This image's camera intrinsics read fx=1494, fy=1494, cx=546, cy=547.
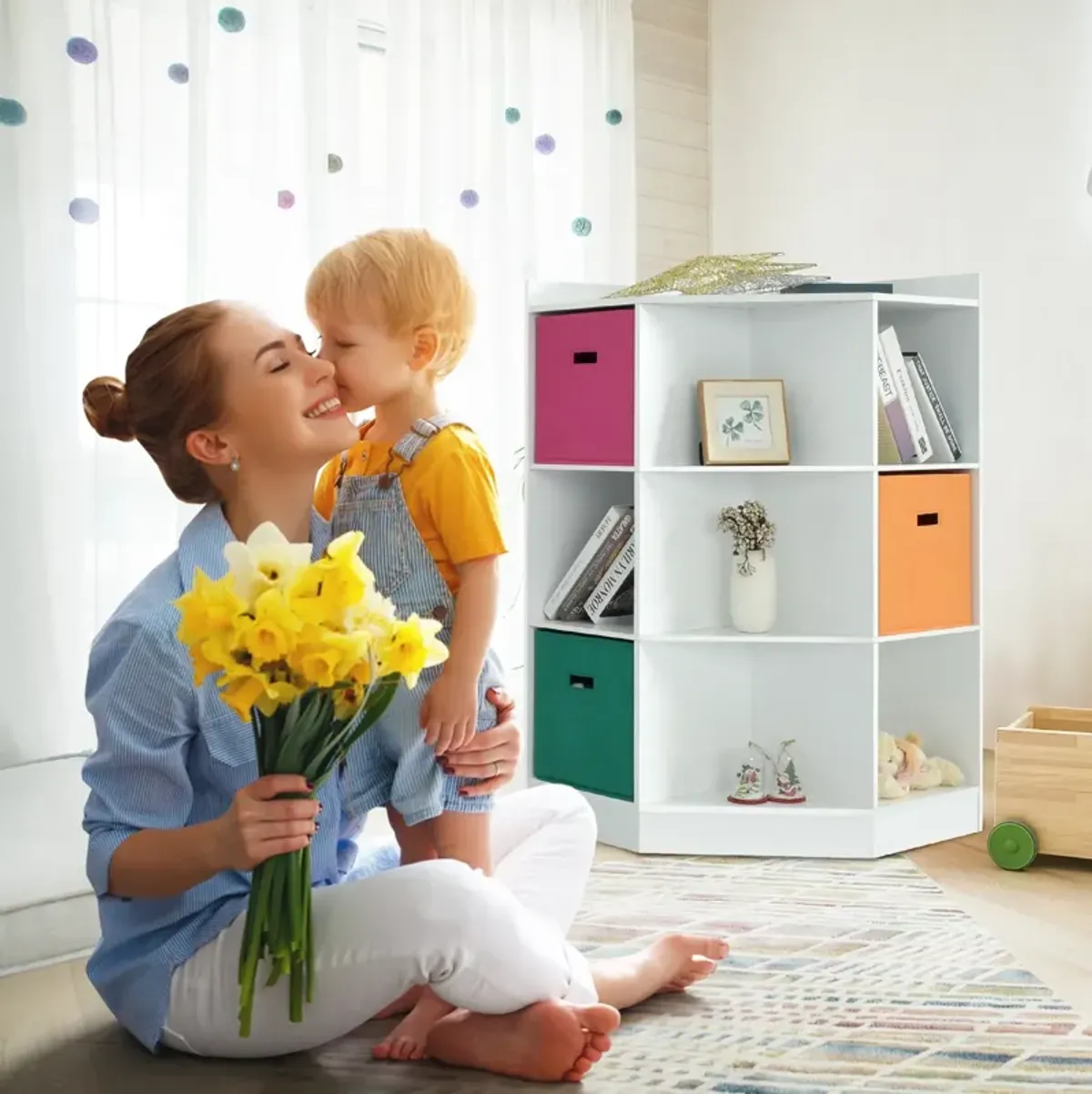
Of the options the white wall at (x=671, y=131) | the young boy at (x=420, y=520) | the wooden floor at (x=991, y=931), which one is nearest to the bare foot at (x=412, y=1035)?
the young boy at (x=420, y=520)

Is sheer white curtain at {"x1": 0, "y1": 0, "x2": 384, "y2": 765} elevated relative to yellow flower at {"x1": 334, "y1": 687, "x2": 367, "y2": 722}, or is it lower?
elevated

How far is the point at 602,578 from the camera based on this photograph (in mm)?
3035

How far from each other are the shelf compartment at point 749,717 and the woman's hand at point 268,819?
139cm

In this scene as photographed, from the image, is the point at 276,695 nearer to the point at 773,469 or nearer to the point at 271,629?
the point at 271,629

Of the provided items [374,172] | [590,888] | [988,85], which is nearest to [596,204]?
[374,172]

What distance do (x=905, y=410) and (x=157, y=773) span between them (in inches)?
70.2

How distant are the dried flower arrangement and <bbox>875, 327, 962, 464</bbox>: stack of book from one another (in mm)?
267

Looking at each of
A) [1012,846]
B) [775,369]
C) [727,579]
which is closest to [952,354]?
[775,369]

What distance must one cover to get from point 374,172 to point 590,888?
1.80 m

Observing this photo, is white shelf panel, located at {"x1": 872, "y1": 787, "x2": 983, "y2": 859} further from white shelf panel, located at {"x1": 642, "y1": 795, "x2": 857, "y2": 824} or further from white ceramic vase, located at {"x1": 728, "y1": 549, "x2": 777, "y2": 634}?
white ceramic vase, located at {"x1": 728, "y1": 549, "x2": 777, "y2": 634}

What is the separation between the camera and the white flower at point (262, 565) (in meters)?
1.46

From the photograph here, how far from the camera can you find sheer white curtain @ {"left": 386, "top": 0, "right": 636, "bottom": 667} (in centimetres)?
358

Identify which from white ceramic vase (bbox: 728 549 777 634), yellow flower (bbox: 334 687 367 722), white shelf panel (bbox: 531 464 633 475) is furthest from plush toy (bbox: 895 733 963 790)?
yellow flower (bbox: 334 687 367 722)

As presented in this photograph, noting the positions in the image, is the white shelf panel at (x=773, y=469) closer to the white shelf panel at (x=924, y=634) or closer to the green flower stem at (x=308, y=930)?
the white shelf panel at (x=924, y=634)
